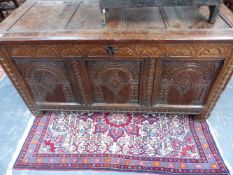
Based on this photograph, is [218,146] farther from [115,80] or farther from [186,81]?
[115,80]

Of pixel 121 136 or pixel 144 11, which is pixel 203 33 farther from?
pixel 121 136

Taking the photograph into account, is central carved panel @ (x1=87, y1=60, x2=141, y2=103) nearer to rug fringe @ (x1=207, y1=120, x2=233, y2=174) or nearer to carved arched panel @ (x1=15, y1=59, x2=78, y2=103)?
carved arched panel @ (x1=15, y1=59, x2=78, y2=103)

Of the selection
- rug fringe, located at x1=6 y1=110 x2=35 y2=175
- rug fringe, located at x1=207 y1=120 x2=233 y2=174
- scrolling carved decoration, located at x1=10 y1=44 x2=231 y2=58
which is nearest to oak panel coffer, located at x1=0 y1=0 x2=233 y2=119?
scrolling carved decoration, located at x1=10 y1=44 x2=231 y2=58

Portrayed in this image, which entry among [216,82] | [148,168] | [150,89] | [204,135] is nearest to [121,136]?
[148,168]

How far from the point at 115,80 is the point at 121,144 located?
475 mm

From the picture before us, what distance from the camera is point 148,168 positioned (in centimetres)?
114

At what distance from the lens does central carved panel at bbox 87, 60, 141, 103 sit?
3.47ft

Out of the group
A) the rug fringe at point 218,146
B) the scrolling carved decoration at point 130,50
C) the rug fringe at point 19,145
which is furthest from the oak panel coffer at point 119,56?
the rug fringe at point 19,145

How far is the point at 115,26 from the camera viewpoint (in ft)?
3.26

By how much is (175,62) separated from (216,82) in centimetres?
31

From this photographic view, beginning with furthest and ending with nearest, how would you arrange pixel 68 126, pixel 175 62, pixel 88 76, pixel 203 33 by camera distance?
pixel 68 126 < pixel 88 76 < pixel 175 62 < pixel 203 33

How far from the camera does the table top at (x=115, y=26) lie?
2.98 feet

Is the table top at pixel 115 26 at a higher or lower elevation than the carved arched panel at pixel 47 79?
higher

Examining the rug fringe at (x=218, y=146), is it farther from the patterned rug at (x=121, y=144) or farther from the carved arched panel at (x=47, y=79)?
the carved arched panel at (x=47, y=79)
